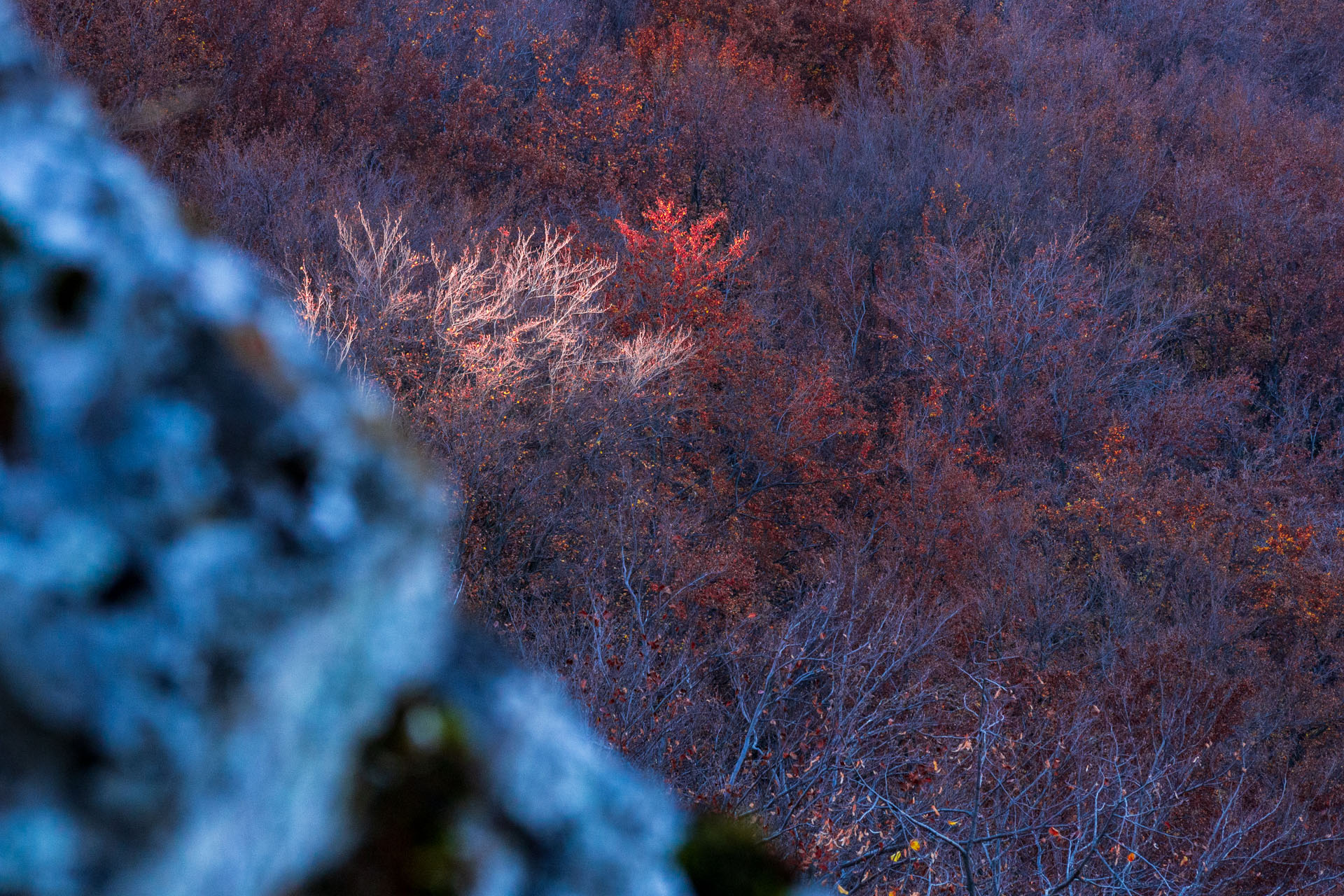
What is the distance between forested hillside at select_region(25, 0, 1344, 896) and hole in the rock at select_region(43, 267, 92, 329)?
157 millimetres

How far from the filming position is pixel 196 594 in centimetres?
58

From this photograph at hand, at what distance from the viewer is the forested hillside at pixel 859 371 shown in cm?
1064

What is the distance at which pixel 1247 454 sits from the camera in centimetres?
2489

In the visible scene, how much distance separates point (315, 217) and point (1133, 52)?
33910 mm

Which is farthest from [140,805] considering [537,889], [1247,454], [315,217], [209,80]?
[1247,454]

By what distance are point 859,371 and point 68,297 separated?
26448mm

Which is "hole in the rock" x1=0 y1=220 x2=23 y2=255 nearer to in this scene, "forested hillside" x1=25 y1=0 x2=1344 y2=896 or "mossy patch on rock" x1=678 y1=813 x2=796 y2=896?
"forested hillside" x1=25 y1=0 x2=1344 y2=896

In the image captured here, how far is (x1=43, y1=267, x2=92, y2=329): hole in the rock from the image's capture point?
0.57 m

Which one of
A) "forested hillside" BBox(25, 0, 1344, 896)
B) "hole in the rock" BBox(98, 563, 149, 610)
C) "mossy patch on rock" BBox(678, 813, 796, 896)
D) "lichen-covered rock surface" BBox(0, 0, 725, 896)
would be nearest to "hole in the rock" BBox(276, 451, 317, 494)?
"lichen-covered rock surface" BBox(0, 0, 725, 896)

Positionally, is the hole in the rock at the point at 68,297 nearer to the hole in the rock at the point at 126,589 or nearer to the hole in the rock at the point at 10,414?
the hole in the rock at the point at 10,414

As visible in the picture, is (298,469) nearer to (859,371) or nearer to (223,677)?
(223,677)

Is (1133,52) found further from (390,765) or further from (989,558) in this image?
(390,765)

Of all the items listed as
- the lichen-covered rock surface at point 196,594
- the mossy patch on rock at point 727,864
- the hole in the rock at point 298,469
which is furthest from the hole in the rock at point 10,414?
the mossy patch on rock at point 727,864

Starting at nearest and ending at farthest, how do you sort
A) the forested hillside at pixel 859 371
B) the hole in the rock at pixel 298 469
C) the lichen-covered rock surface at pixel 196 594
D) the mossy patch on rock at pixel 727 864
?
the lichen-covered rock surface at pixel 196 594
the hole in the rock at pixel 298 469
the mossy patch on rock at pixel 727 864
the forested hillside at pixel 859 371
